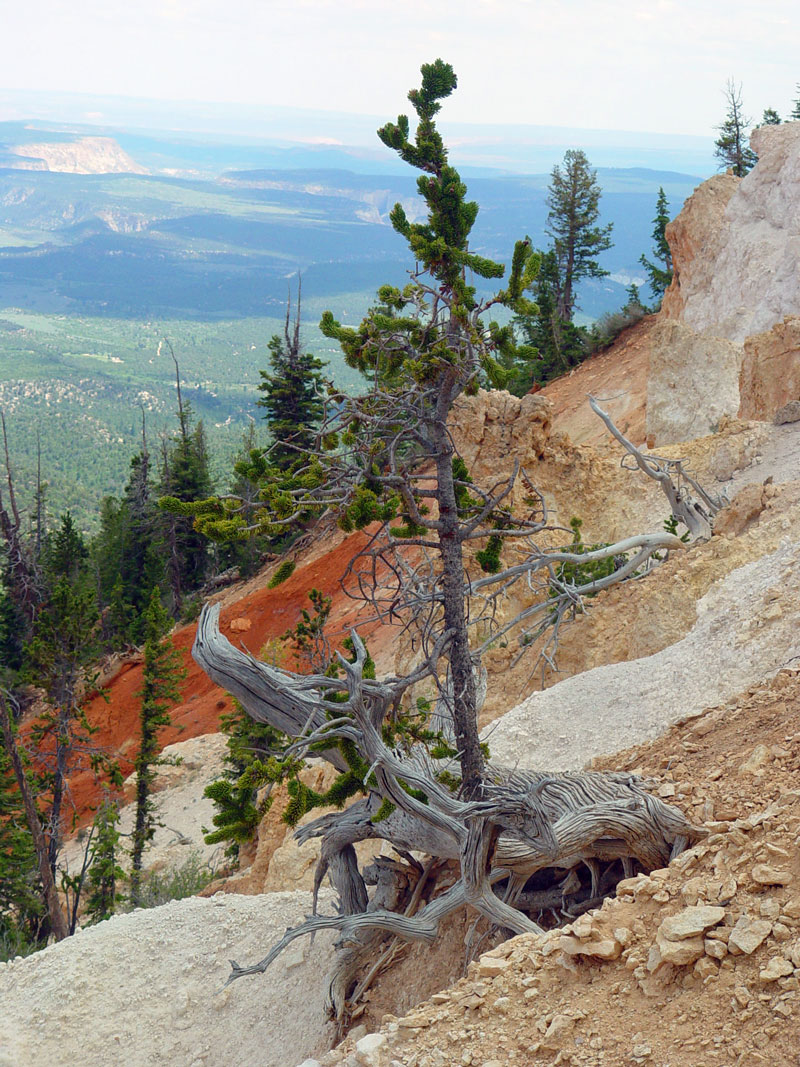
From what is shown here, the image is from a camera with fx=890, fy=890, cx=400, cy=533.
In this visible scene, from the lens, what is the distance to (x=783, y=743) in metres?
6.55

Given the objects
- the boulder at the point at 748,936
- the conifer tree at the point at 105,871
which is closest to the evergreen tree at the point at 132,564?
the conifer tree at the point at 105,871

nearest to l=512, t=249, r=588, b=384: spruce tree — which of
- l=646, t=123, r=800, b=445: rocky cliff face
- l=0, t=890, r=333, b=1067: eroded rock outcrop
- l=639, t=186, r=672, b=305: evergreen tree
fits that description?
l=639, t=186, r=672, b=305: evergreen tree

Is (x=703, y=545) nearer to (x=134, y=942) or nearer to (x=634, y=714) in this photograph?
(x=634, y=714)

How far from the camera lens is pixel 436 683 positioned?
715 cm

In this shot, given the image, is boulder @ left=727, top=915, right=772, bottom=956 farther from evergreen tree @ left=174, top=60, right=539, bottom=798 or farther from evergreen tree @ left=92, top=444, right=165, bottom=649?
evergreen tree @ left=92, top=444, right=165, bottom=649

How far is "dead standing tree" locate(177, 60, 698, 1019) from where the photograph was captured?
6.48 metres

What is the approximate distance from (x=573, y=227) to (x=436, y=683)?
130ft

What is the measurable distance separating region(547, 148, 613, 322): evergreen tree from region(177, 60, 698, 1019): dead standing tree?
36277 mm

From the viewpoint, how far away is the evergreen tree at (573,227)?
42.2 metres

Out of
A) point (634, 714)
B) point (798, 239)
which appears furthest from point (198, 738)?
point (798, 239)

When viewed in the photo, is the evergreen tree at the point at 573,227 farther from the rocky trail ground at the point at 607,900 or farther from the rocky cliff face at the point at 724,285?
the rocky trail ground at the point at 607,900

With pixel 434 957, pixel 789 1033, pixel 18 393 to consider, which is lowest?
pixel 18 393

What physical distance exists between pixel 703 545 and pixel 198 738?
17.1m

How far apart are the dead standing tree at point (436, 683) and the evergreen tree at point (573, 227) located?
36.3 metres
